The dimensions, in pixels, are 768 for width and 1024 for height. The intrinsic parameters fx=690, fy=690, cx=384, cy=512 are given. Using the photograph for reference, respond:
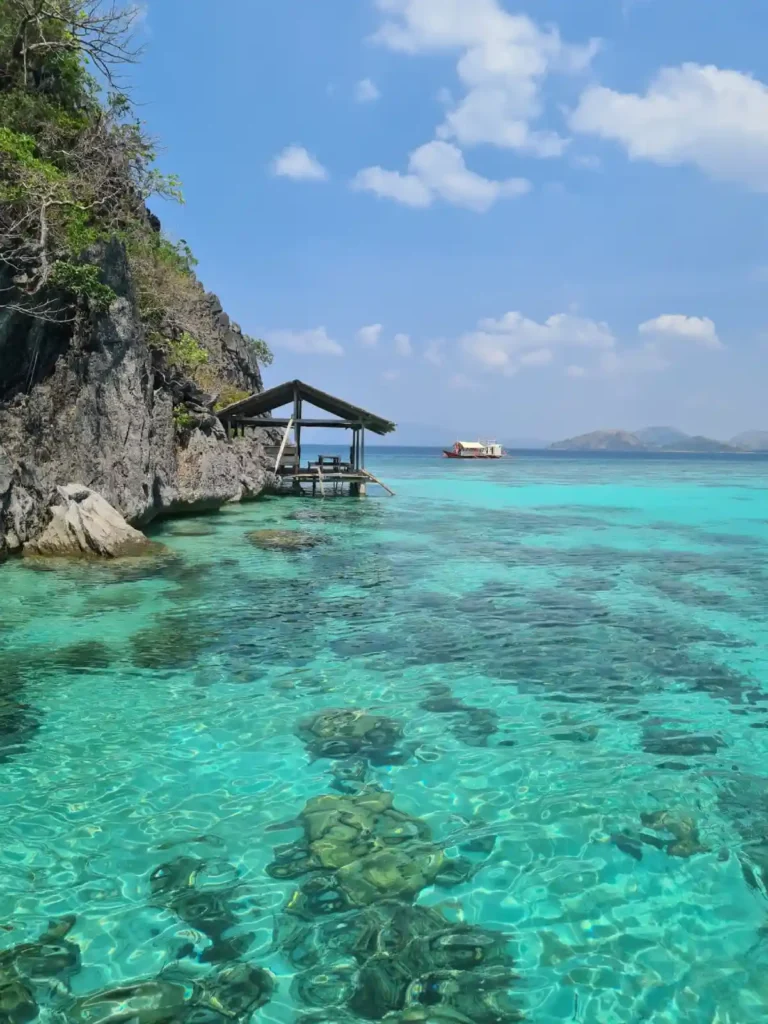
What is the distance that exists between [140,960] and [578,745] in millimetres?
3333

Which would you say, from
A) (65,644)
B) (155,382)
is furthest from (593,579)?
(155,382)

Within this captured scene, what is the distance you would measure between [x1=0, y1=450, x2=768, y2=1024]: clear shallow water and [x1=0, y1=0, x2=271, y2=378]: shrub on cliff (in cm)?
549

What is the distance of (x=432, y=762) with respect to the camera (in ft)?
16.1

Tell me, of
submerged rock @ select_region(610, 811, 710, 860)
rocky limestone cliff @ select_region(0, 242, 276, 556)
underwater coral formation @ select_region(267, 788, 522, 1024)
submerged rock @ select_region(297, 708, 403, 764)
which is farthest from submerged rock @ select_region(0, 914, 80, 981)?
rocky limestone cliff @ select_region(0, 242, 276, 556)

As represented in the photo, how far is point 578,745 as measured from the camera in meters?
5.18

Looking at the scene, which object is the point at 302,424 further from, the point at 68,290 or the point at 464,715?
the point at 464,715

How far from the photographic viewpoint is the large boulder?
11852 mm

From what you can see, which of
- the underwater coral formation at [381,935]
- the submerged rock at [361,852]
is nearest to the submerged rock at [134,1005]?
the underwater coral formation at [381,935]

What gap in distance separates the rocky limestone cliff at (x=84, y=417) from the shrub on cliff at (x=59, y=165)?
590 millimetres

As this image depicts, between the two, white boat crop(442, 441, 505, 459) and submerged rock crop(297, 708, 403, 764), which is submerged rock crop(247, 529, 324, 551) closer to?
submerged rock crop(297, 708, 403, 764)

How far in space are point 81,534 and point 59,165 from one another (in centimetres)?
812

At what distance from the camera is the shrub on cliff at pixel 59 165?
1224 centimetres

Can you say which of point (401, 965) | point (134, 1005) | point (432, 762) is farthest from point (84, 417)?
point (401, 965)

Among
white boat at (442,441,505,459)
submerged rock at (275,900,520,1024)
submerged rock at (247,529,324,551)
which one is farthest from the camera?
white boat at (442,441,505,459)
